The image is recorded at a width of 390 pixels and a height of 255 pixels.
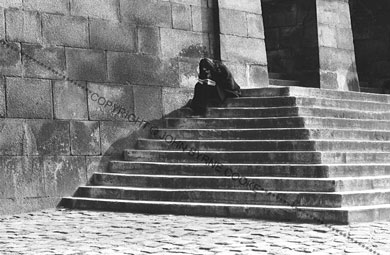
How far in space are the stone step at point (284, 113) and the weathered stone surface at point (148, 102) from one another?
349mm

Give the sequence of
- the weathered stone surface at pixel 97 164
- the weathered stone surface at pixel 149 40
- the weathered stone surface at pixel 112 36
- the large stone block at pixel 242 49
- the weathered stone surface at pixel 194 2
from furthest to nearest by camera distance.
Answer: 1. the large stone block at pixel 242 49
2. the weathered stone surface at pixel 194 2
3. the weathered stone surface at pixel 149 40
4. the weathered stone surface at pixel 112 36
5. the weathered stone surface at pixel 97 164

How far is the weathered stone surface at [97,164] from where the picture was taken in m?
13.5

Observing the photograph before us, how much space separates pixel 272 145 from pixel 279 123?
75cm

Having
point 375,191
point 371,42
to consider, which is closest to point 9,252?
point 375,191

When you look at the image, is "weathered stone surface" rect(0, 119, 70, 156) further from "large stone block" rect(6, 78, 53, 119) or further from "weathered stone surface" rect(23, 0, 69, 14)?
"weathered stone surface" rect(23, 0, 69, 14)

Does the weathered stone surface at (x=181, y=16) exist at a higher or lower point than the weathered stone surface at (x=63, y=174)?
higher

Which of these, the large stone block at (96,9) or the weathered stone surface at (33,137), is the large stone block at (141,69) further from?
the weathered stone surface at (33,137)

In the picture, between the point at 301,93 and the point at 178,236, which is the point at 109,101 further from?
the point at 178,236

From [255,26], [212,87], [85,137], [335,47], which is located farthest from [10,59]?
[335,47]

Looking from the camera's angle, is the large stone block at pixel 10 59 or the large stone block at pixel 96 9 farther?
the large stone block at pixel 96 9

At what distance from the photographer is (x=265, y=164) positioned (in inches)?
461

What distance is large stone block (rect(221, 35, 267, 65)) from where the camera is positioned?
1556 centimetres

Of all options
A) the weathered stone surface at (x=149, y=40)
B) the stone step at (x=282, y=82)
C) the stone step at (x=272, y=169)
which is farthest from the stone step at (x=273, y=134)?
the stone step at (x=282, y=82)

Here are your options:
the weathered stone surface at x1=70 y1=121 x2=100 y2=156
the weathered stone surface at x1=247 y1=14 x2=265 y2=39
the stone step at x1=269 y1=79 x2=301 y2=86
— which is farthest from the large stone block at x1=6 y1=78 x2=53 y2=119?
the stone step at x1=269 y1=79 x2=301 y2=86
